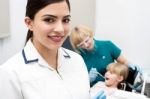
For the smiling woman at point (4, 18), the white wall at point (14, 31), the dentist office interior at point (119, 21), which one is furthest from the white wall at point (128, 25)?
the smiling woman at point (4, 18)

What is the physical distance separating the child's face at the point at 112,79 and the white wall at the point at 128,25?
2.63ft

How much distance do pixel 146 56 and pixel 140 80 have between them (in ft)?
2.23

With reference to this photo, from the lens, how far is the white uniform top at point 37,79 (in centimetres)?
96

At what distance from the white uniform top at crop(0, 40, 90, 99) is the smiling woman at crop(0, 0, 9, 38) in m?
1.90

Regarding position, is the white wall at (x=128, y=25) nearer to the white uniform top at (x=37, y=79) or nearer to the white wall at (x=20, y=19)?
the white wall at (x=20, y=19)

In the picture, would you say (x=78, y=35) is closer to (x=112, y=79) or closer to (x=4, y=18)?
(x=112, y=79)

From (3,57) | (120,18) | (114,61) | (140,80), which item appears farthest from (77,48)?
(3,57)

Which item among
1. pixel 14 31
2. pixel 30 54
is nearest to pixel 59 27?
pixel 30 54

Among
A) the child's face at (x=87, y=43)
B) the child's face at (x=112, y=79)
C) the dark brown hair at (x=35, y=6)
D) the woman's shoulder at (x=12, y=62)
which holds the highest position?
the dark brown hair at (x=35, y=6)

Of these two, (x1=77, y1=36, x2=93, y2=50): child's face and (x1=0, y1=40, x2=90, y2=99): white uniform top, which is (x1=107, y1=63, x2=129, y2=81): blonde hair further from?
(x1=0, y1=40, x2=90, y2=99): white uniform top

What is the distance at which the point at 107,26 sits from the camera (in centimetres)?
290

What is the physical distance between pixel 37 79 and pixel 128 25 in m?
2.01

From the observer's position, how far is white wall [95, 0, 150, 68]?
279 cm

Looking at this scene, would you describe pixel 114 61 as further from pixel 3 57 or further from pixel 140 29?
pixel 3 57
